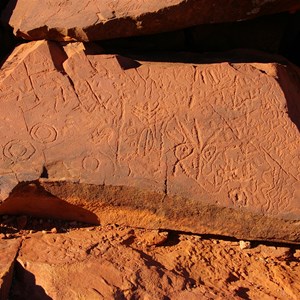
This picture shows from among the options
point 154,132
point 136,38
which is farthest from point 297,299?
point 136,38

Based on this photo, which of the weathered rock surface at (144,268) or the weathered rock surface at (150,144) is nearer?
the weathered rock surface at (144,268)

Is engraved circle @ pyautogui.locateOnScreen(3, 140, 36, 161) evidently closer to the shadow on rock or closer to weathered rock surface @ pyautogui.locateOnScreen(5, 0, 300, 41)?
the shadow on rock

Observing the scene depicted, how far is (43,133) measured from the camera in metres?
3.61

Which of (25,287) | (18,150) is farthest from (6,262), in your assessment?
(18,150)

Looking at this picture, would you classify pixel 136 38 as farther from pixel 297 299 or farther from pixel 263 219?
pixel 297 299

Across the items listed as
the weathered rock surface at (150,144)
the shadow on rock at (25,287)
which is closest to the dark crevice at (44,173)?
the weathered rock surface at (150,144)

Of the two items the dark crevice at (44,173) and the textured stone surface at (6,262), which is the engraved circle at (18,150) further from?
the textured stone surface at (6,262)

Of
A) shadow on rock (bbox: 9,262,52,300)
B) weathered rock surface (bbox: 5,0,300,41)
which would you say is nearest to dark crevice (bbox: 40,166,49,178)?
shadow on rock (bbox: 9,262,52,300)

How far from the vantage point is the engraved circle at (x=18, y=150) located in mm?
3467

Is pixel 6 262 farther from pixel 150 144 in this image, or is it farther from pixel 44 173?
pixel 150 144

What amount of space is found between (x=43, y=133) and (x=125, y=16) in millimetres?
1143

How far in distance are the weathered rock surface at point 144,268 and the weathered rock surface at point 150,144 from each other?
156mm

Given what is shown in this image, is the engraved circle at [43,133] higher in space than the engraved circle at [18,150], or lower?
higher

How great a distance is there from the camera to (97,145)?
3.57 meters
